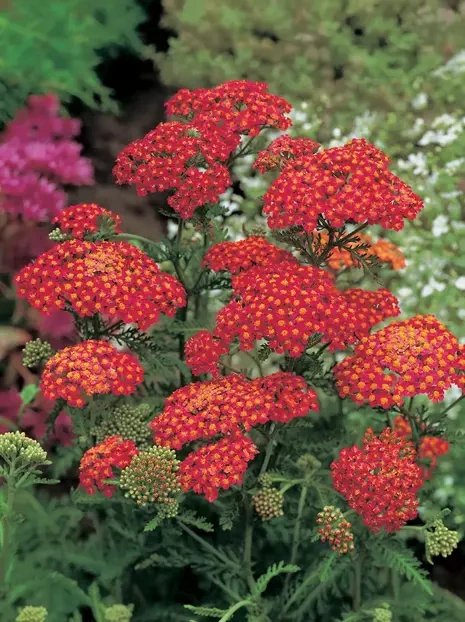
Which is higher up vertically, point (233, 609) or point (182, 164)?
point (182, 164)

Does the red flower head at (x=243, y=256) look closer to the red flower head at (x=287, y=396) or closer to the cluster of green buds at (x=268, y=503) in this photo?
the red flower head at (x=287, y=396)

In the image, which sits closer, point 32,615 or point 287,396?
point 287,396

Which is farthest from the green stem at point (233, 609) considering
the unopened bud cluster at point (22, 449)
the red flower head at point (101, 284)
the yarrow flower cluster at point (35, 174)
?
the yarrow flower cluster at point (35, 174)

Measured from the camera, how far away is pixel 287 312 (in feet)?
6.65

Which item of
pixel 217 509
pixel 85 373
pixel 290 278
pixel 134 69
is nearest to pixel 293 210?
pixel 290 278

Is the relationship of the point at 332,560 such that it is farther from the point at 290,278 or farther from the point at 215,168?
the point at 215,168

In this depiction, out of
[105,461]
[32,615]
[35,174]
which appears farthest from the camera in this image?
[35,174]

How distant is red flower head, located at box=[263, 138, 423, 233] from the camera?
6.73 feet

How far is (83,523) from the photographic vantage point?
3.51 meters

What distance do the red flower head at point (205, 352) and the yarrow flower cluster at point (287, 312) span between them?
23mm

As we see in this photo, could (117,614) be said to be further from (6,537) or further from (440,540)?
(440,540)

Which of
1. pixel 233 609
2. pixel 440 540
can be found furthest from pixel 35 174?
pixel 440 540

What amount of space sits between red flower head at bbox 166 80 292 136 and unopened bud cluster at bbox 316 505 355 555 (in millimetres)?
969

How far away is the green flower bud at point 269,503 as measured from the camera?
2.11m
